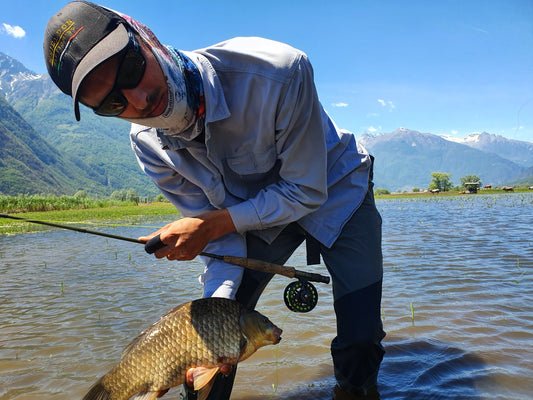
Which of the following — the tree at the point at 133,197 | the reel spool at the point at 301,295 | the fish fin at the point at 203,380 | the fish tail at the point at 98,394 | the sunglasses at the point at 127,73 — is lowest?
the fish tail at the point at 98,394

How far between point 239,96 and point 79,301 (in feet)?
17.1

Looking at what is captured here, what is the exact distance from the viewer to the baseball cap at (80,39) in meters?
1.77

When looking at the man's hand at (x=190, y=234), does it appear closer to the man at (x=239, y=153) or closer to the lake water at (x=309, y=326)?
the man at (x=239, y=153)

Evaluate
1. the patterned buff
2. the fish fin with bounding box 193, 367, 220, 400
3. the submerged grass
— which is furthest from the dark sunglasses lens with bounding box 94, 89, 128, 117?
the submerged grass

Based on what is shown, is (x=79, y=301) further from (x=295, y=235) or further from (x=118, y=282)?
(x=295, y=235)

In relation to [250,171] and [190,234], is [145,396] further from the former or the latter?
[250,171]

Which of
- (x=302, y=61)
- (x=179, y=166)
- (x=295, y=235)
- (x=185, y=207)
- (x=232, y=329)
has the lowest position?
(x=232, y=329)

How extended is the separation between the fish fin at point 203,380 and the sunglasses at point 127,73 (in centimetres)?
138

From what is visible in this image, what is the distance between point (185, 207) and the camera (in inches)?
108

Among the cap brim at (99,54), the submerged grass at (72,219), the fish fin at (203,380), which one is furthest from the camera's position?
the submerged grass at (72,219)

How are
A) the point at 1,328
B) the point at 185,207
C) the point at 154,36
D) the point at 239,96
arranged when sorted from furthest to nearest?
1. the point at 1,328
2. the point at 185,207
3. the point at 239,96
4. the point at 154,36

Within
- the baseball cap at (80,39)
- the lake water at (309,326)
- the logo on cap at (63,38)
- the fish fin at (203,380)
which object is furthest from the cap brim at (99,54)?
the lake water at (309,326)

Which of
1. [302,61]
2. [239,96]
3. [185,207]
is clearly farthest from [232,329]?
[302,61]

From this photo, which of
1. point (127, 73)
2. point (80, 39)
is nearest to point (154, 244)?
point (127, 73)
